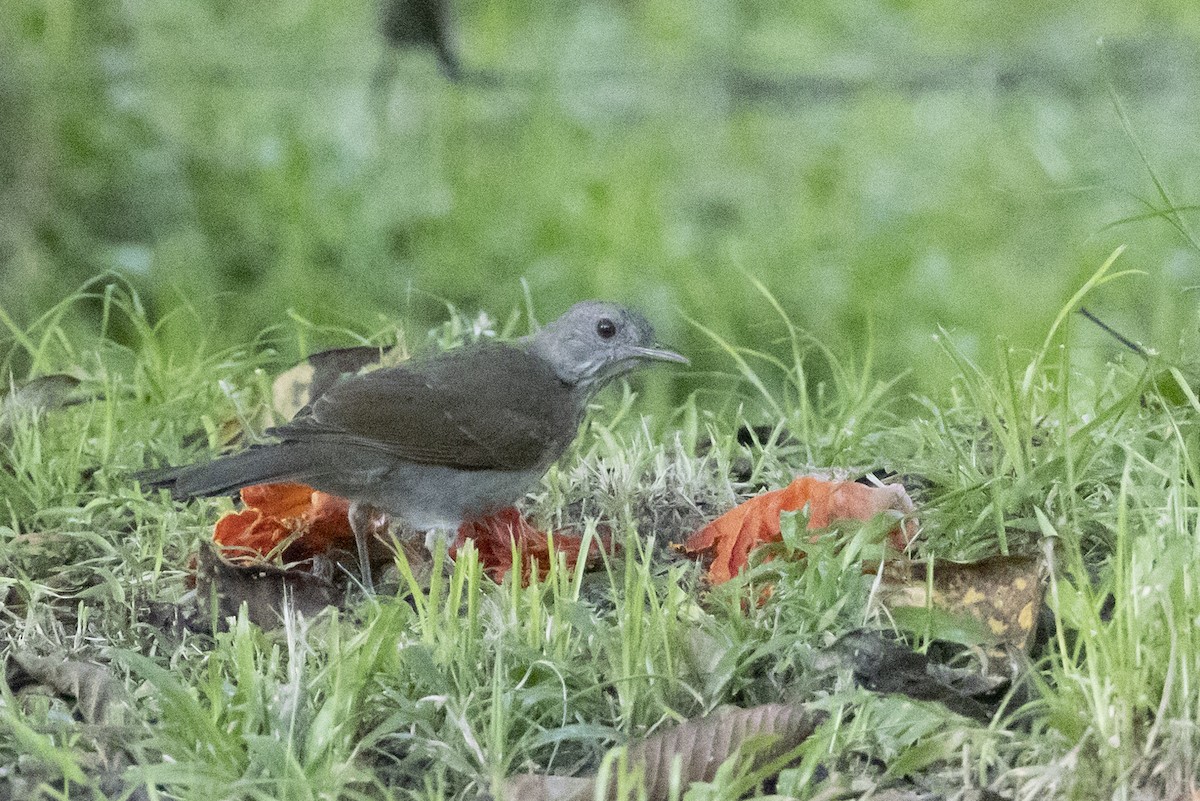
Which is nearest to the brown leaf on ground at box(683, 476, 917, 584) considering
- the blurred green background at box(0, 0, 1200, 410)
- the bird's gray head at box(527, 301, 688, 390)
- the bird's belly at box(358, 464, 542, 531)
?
the bird's belly at box(358, 464, 542, 531)

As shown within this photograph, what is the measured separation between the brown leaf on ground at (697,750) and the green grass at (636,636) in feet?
0.18

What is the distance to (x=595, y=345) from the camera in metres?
4.31

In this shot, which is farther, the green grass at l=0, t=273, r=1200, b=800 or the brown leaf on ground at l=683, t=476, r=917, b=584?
the brown leaf on ground at l=683, t=476, r=917, b=584

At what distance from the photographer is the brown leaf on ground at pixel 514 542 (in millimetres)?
3588

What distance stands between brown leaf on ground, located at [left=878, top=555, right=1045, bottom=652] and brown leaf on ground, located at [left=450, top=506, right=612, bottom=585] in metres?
0.66

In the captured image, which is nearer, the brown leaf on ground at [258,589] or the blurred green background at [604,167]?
the brown leaf on ground at [258,589]

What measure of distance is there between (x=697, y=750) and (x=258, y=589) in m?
1.20

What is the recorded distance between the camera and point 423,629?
9.95 feet

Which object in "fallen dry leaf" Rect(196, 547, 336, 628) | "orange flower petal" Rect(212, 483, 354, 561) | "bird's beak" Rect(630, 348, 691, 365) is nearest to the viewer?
"fallen dry leaf" Rect(196, 547, 336, 628)

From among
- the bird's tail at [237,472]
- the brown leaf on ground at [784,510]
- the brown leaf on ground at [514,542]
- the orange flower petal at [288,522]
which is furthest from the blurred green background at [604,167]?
the brown leaf on ground at [784,510]

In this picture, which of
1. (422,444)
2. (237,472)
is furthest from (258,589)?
(422,444)

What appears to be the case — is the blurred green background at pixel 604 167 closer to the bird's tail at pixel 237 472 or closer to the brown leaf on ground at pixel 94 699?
the bird's tail at pixel 237 472

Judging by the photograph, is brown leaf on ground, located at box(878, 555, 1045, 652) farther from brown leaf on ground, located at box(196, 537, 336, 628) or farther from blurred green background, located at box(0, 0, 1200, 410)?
blurred green background, located at box(0, 0, 1200, 410)

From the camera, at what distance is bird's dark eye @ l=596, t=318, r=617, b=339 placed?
4305 mm
